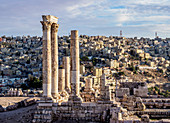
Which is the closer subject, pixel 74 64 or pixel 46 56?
pixel 46 56

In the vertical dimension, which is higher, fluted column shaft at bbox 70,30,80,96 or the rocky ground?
fluted column shaft at bbox 70,30,80,96

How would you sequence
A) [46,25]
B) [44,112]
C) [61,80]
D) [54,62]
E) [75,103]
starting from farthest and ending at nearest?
[61,80] → [54,62] → [46,25] → [75,103] → [44,112]

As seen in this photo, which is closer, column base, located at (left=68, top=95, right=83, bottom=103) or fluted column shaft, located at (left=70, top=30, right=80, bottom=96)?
column base, located at (left=68, top=95, right=83, bottom=103)

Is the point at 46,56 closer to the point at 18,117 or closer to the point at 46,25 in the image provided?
the point at 46,25

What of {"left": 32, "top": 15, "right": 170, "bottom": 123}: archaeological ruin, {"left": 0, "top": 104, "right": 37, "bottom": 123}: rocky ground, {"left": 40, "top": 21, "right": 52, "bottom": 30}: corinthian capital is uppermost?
{"left": 40, "top": 21, "right": 52, "bottom": 30}: corinthian capital

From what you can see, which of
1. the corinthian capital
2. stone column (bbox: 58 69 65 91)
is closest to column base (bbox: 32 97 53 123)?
the corinthian capital

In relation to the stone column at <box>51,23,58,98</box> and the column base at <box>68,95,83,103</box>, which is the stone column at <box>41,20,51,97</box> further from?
the column base at <box>68,95,83,103</box>

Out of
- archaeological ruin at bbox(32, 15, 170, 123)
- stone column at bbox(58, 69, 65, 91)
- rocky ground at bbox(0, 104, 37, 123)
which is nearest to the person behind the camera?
archaeological ruin at bbox(32, 15, 170, 123)

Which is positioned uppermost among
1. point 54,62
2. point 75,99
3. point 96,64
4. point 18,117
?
point 96,64

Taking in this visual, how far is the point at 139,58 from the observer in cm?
13375

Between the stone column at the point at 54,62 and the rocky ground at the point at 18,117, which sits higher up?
the stone column at the point at 54,62

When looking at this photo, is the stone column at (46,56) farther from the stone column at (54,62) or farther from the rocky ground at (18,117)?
the rocky ground at (18,117)

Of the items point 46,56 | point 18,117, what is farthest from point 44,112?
point 46,56

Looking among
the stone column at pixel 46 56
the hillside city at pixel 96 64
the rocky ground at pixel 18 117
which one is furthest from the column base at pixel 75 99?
the hillside city at pixel 96 64
